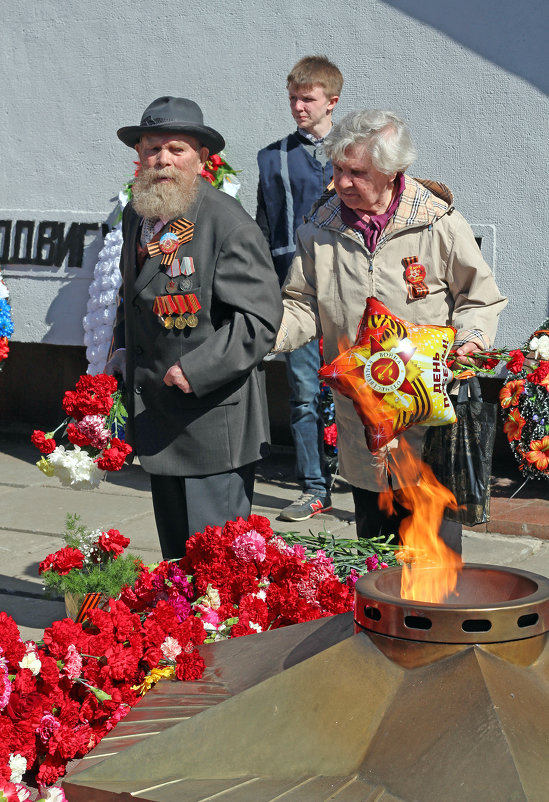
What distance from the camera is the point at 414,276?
377cm

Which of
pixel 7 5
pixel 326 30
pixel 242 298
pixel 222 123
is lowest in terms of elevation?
pixel 242 298

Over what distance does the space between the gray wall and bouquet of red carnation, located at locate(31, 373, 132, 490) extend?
3.74m

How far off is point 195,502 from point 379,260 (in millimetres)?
1084

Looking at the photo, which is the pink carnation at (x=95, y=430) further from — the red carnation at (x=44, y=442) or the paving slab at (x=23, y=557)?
the paving slab at (x=23, y=557)

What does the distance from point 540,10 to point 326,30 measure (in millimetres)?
1525

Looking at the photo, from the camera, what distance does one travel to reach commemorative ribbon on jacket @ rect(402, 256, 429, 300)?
12.4 ft

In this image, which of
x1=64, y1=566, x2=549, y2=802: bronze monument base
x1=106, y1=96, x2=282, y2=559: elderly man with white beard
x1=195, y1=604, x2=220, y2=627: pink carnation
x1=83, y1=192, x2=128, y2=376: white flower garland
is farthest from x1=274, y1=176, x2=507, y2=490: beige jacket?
x1=83, y1=192, x2=128, y2=376: white flower garland

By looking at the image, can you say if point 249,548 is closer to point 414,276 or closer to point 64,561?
point 64,561

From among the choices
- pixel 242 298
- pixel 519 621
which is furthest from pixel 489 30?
pixel 519 621

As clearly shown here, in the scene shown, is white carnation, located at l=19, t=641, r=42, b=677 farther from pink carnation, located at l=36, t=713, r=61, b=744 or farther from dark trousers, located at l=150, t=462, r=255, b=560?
dark trousers, located at l=150, t=462, r=255, b=560

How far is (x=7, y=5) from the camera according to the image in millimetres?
8930

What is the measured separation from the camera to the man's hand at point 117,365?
13.8 ft

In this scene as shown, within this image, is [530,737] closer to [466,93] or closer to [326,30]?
[466,93]

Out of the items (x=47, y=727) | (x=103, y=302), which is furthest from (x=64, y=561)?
(x=103, y=302)
